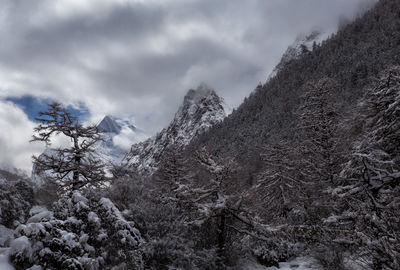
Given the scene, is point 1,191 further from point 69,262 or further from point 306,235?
point 306,235

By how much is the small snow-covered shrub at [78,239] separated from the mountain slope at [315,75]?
60965mm

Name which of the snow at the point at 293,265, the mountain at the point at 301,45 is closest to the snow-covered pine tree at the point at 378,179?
the snow at the point at 293,265

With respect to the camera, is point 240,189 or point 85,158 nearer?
point 240,189

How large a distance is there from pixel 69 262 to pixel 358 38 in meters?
123

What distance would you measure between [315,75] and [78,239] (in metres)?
107

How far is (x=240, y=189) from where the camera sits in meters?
8.56

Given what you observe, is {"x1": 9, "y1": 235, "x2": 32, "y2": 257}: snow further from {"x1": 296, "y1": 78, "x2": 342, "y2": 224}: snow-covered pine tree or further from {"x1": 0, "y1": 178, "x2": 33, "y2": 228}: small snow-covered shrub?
{"x1": 296, "y1": 78, "x2": 342, "y2": 224}: snow-covered pine tree

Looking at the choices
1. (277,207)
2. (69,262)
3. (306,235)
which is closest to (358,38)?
(277,207)

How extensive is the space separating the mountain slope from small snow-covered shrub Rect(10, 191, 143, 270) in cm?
6096

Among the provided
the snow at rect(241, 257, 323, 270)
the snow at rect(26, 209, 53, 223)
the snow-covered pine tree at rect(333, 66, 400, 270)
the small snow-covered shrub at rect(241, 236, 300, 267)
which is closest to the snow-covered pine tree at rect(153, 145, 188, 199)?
the small snow-covered shrub at rect(241, 236, 300, 267)

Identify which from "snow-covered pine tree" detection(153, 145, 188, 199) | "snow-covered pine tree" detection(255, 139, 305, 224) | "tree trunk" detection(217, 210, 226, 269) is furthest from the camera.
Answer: "snow-covered pine tree" detection(153, 145, 188, 199)

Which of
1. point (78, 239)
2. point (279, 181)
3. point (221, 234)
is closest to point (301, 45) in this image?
point (279, 181)

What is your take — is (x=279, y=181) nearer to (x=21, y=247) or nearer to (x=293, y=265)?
(x=293, y=265)

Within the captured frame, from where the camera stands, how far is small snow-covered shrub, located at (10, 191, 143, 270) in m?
4.43
